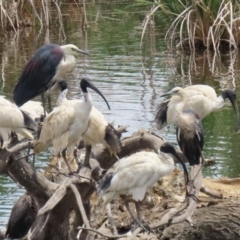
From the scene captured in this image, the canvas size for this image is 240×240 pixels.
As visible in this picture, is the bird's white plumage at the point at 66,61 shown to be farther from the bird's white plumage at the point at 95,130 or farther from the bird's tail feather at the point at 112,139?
the bird's tail feather at the point at 112,139

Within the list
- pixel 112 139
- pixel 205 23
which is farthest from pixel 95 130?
pixel 205 23

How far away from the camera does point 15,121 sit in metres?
8.02

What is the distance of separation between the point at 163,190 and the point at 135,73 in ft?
27.8

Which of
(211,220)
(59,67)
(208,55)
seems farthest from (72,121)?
(208,55)

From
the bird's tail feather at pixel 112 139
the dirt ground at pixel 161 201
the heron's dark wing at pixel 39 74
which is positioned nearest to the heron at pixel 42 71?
the heron's dark wing at pixel 39 74

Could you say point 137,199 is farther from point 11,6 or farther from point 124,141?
point 11,6

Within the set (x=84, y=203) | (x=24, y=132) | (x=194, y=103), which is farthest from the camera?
(x=194, y=103)

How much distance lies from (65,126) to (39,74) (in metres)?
2.06

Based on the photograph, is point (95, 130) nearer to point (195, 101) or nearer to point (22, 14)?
point (195, 101)

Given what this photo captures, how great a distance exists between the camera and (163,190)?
902cm

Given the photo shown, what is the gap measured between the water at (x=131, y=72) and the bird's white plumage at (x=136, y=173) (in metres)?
2.69

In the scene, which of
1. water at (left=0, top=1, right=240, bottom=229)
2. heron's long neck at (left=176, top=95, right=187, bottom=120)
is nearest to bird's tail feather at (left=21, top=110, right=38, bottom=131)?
heron's long neck at (left=176, top=95, right=187, bottom=120)

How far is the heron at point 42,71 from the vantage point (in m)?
9.84

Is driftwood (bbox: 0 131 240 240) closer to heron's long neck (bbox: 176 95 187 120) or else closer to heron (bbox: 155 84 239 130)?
heron's long neck (bbox: 176 95 187 120)
